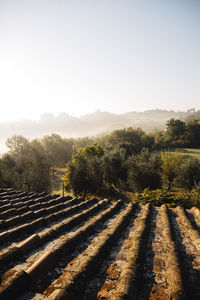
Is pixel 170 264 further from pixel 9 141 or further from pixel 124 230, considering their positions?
pixel 9 141

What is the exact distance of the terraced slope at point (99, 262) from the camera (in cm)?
203

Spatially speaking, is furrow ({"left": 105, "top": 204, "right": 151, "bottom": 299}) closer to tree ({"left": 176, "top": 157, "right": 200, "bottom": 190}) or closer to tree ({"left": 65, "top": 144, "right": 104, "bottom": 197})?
tree ({"left": 176, "top": 157, "right": 200, "bottom": 190})

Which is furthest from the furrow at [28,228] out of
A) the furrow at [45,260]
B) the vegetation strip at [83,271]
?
the vegetation strip at [83,271]

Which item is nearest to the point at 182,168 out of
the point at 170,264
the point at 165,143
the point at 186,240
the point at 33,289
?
the point at 186,240

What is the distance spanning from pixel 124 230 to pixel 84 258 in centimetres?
152

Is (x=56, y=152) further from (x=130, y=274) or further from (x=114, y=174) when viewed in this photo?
(x=130, y=274)

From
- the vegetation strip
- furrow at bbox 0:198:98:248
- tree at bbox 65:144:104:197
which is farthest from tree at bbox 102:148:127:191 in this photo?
the vegetation strip

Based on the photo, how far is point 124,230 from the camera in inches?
157

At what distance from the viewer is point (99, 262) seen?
8.63 ft

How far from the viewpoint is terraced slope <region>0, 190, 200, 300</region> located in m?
2.03

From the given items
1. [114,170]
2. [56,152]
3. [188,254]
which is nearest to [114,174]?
[114,170]

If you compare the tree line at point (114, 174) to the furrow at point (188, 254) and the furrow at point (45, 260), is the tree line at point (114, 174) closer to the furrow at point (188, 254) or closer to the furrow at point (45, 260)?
the furrow at point (188, 254)

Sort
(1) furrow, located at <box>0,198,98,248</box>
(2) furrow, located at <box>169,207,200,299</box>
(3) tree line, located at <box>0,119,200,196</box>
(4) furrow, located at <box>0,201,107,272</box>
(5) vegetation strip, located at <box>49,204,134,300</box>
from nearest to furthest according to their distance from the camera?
1. (5) vegetation strip, located at <box>49,204,134,300</box>
2. (2) furrow, located at <box>169,207,200,299</box>
3. (4) furrow, located at <box>0,201,107,272</box>
4. (1) furrow, located at <box>0,198,98,248</box>
5. (3) tree line, located at <box>0,119,200,196</box>

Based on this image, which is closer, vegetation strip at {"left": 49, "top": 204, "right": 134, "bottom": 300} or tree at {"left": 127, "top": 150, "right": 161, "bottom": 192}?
vegetation strip at {"left": 49, "top": 204, "right": 134, "bottom": 300}
